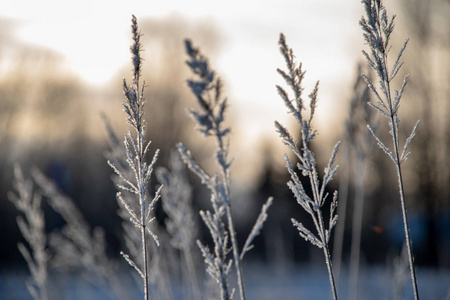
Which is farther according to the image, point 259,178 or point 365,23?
point 259,178

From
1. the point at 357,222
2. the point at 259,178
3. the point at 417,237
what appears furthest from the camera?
the point at 259,178

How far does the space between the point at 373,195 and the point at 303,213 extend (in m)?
6.55

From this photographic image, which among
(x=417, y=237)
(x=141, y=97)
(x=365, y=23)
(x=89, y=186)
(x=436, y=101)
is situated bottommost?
(x=417, y=237)

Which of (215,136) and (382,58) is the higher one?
(382,58)

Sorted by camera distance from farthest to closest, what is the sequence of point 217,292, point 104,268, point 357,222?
point 357,222, point 104,268, point 217,292

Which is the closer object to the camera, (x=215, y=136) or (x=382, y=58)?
(x=215, y=136)

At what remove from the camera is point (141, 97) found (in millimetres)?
1881

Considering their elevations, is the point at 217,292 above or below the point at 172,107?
below

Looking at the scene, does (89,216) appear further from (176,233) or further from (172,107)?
(176,233)

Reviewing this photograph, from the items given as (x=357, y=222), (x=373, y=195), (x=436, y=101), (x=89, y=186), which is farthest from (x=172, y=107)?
(x=357, y=222)

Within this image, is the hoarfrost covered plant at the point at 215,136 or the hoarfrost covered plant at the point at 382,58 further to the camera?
the hoarfrost covered plant at the point at 382,58

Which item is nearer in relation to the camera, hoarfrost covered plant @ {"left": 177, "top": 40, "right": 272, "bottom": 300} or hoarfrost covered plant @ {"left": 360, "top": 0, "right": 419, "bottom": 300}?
hoarfrost covered plant @ {"left": 177, "top": 40, "right": 272, "bottom": 300}

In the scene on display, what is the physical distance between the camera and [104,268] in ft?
12.1

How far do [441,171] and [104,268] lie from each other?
48.5 feet
